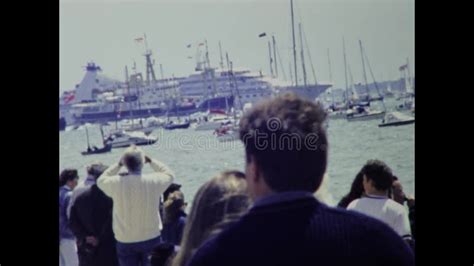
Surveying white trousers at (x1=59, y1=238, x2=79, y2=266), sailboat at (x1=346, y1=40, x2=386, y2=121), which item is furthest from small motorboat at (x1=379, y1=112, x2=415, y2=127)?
white trousers at (x1=59, y1=238, x2=79, y2=266)

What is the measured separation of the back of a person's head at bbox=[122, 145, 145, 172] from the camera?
2719 millimetres

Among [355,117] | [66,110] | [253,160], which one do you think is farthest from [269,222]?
[66,110]

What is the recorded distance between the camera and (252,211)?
1.41 meters

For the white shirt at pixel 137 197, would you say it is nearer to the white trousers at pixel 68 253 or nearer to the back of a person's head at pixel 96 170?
the back of a person's head at pixel 96 170

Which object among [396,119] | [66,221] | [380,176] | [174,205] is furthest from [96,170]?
[396,119]

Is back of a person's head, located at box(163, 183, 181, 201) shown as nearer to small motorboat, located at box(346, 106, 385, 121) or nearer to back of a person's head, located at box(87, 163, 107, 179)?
back of a person's head, located at box(87, 163, 107, 179)

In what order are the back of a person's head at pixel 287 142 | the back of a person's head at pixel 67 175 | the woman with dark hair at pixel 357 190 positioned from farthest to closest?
the back of a person's head at pixel 67 175, the woman with dark hair at pixel 357 190, the back of a person's head at pixel 287 142

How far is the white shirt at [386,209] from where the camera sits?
7.93 ft

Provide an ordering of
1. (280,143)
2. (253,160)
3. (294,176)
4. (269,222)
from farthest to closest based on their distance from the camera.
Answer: (280,143) < (253,160) < (294,176) < (269,222)

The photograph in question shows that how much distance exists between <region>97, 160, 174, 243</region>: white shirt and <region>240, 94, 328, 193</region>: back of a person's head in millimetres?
535

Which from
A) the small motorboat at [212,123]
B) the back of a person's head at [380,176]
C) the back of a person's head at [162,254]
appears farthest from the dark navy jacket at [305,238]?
the small motorboat at [212,123]
